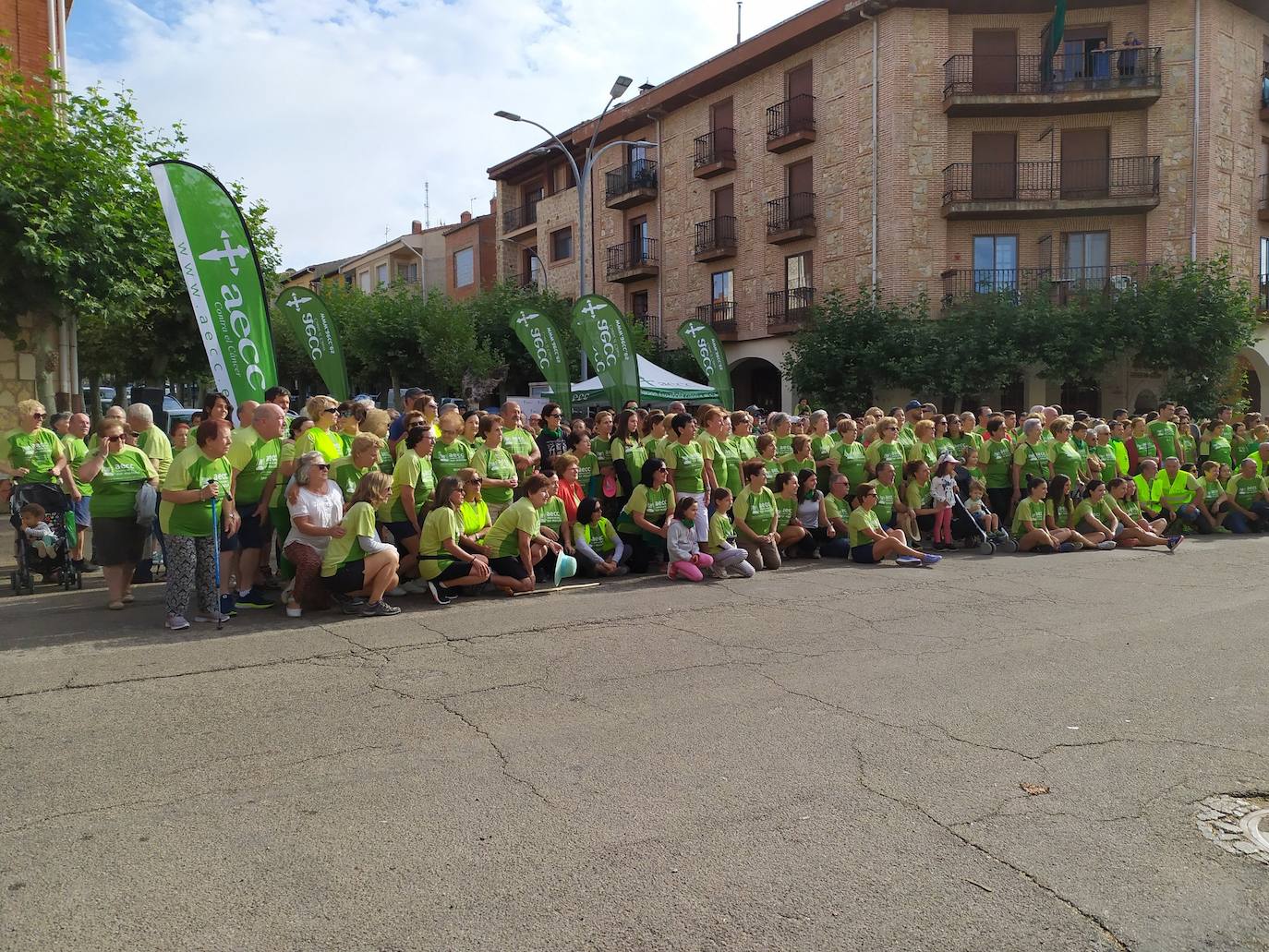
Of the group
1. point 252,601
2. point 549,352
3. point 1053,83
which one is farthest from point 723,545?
point 1053,83

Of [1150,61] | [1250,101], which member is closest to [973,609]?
[1150,61]

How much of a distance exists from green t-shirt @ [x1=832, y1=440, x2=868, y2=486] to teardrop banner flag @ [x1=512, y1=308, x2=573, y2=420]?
196 inches

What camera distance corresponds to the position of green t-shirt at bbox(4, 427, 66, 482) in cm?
891

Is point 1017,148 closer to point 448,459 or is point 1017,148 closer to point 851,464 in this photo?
point 851,464

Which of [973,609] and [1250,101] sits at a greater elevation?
[1250,101]

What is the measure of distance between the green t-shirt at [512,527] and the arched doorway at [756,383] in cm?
2294

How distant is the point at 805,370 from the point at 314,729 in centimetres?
2254

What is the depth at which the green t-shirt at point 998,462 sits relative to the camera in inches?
495

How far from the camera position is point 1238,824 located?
3.80 metres

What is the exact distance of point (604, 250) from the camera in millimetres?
35250

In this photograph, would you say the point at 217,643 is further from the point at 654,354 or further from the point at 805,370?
the point at 654,354

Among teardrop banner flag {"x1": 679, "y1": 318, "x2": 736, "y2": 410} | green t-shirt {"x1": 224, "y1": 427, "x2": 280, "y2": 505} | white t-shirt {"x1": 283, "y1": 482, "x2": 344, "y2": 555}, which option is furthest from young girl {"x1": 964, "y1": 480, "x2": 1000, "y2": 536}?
green t-shirt {"x1": 224, "y1": 427, "x2": 280, "y2": 505}

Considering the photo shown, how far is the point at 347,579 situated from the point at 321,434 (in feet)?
5.28

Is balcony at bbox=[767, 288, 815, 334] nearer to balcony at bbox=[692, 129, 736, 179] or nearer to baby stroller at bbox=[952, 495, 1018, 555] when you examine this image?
balcony at bbox=[692, 129, 736, 179]
